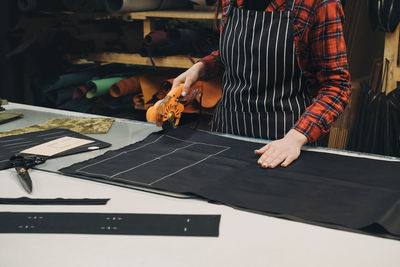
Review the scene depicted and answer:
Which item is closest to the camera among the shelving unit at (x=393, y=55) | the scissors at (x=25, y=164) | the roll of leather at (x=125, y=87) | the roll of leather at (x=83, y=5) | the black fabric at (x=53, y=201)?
the black fabric at (x=53, y=201)

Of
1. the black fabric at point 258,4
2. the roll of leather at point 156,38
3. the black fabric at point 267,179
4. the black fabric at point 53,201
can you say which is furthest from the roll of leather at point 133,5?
the black fabric at point 53,201

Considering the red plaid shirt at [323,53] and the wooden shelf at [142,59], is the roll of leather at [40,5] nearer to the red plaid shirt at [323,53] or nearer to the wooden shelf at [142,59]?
the wooden shelf at [142,59]

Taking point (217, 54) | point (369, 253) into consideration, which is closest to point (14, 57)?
point (217, 54)

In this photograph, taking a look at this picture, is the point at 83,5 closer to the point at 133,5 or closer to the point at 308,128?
the point at 133,5

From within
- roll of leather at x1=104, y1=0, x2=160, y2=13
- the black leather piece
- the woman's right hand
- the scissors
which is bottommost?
the black leather piece

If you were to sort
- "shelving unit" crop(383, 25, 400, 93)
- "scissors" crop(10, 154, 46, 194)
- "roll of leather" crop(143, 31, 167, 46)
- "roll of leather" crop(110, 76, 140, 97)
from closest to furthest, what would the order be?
"scissors" crop(10, 154, 46, 194) < "shelving unit" crop(383, 25, 400, 93) < "roll of leather" crop(143, 31, 167, 46) < "roll of leather" crop(110, 76, 140, 97)

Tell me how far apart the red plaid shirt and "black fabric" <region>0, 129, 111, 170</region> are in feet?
2.16

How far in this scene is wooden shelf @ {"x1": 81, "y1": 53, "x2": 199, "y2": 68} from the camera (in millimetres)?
2342

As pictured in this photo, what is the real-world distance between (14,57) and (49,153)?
1689 millimetres

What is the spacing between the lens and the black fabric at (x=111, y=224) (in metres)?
0.87

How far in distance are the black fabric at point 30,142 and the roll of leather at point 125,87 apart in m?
A: 0.95

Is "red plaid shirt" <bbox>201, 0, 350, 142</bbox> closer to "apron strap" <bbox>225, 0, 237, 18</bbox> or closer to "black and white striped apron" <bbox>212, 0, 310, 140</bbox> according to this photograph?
"black and white striped apron" <bbox>212, 0, 310, 140</bbox>

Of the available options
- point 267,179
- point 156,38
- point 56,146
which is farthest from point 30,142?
point 156,38

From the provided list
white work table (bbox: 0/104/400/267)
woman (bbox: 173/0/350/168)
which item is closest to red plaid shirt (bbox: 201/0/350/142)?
woman (bbox: 173/0/350/168)
